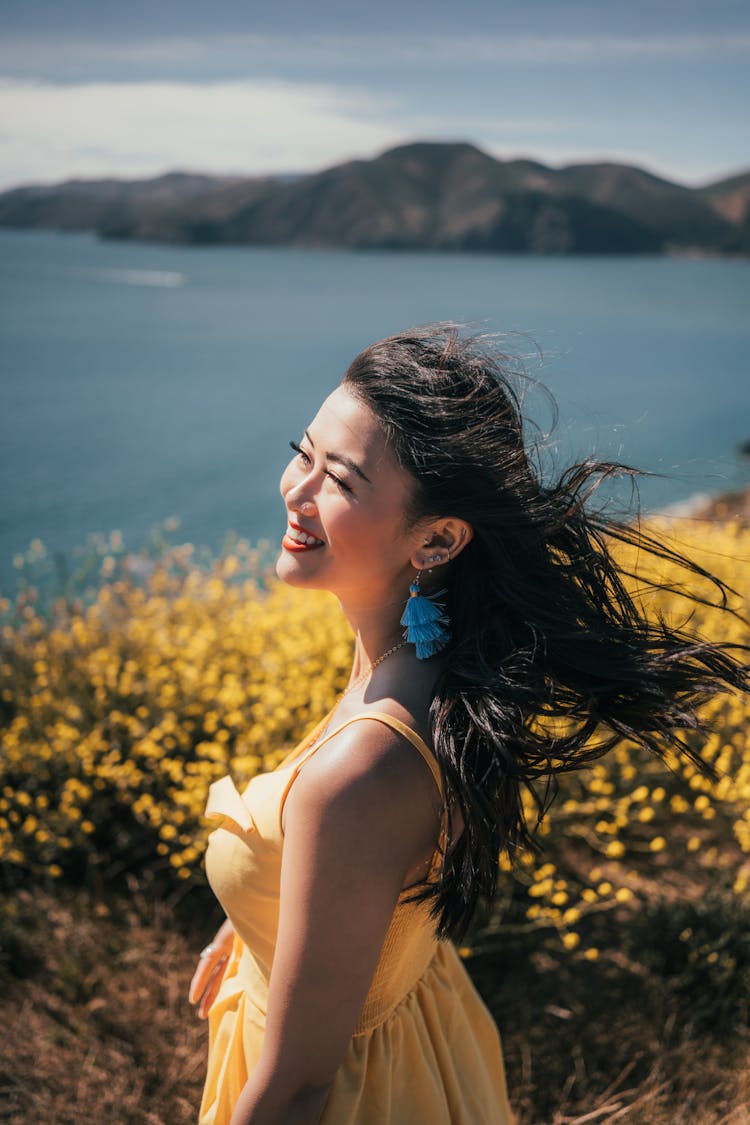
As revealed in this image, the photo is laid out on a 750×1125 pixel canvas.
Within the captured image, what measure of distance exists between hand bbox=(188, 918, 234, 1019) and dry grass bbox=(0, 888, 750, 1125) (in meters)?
0.78

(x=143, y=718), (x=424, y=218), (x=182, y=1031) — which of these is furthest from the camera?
(x=424, y=218)

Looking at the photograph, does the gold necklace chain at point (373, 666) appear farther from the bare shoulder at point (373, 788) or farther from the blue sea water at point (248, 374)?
the blue sea water at point (248, 374)

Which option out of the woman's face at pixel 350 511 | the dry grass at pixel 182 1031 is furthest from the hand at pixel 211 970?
the woman's face at pixel 350 511

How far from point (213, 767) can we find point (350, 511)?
215 cm

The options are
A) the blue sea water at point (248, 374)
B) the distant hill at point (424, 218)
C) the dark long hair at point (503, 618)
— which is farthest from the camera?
the distant hill at point (424, 218)

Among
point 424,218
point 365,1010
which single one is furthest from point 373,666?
point 424,218

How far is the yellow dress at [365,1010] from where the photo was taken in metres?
1.50

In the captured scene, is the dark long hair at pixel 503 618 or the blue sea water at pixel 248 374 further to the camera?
the blue sea water at pixel 248 374

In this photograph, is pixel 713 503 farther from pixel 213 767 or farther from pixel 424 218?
pixel 424 218

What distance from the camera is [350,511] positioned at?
1.48m

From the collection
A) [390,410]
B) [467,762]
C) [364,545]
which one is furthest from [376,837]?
[390,410]

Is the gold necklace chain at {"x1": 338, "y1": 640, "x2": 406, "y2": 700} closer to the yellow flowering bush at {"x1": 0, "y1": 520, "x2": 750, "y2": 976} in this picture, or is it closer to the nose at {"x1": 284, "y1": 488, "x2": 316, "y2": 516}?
the nose at {"x1": 284, "y1": 488, "x2": 316, "y2": 516}

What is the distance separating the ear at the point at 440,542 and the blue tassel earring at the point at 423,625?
0.05 m

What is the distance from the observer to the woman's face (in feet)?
4.88
